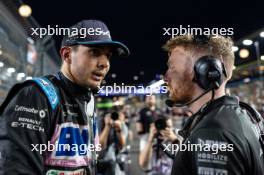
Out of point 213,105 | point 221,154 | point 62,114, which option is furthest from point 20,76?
point 221,154

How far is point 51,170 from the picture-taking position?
1703mm

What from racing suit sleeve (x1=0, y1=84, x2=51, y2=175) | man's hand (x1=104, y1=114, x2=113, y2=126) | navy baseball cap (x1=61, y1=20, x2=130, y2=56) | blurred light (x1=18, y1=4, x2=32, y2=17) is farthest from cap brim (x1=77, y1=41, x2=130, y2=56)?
man's hand (x1=104, y1=114, x2=113, y2=126)

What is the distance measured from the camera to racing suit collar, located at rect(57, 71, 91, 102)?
6.42ft

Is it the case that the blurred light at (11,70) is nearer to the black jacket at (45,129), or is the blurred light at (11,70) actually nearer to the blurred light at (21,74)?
the blurred light at (21,74)

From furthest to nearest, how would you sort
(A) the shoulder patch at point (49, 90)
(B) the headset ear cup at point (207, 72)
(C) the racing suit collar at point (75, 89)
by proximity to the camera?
(C) the racing suit collar at point (75, 89) → (B) the headset ear cup at point (207, 72) → (A) the shoulder patch at point (49, 90)

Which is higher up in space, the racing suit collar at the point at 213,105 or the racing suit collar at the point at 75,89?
the racing suit collar at the point at 75,89

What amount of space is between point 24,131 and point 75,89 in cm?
47

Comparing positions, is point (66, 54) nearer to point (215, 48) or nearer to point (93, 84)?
point (93, 84)

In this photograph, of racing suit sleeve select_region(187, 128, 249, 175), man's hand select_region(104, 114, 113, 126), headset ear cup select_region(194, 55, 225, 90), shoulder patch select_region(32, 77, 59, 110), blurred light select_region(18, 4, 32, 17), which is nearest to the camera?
racing suit sleeve select_region(187, 128, 249, 175)

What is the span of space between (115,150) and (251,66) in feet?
54.6

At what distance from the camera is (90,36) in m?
1.97

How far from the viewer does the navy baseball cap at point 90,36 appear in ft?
6.43

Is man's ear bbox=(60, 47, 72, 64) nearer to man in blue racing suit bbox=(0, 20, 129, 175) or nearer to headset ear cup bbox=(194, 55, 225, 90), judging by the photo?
man in blue racing suit bbox=(0, 20, 129, 175)

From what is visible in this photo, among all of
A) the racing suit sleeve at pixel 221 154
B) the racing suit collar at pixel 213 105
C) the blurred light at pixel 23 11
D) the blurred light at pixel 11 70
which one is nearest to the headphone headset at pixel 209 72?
the racing suit collar at pixel 213 105
